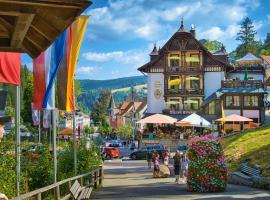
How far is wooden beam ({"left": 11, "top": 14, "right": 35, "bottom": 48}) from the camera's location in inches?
236

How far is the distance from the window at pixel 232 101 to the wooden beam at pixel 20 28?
63646 mm

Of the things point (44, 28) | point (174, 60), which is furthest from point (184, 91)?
point (44, 28)

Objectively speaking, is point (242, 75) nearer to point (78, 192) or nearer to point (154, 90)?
point (154, 90)

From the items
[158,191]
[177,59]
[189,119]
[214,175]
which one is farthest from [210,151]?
[177,59]

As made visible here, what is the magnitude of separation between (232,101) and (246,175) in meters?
45.5

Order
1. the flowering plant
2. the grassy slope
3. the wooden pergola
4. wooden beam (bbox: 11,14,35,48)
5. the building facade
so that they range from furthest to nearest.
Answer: the building facade < the grassy slope < the flowering plant < wooden beam (bbox: 11,14,35,48) < the wooden pergola

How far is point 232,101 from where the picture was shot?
230 ft

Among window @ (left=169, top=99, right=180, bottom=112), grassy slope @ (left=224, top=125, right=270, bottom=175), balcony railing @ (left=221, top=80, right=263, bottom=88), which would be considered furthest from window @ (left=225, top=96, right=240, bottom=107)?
grassy slope @ (left=224, top=125, right=270, bottom=175)

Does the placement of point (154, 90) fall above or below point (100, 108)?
below

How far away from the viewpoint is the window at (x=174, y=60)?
242ft

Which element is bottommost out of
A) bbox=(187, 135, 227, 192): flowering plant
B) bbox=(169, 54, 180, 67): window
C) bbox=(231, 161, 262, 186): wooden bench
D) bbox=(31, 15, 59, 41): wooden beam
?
bbox=(231, 161, 262, 186): wooden bench

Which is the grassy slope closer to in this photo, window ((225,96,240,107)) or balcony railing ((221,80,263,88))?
window ((225,96,240,107))

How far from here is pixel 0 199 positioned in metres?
6.62

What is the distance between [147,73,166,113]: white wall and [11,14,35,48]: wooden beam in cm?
6746
